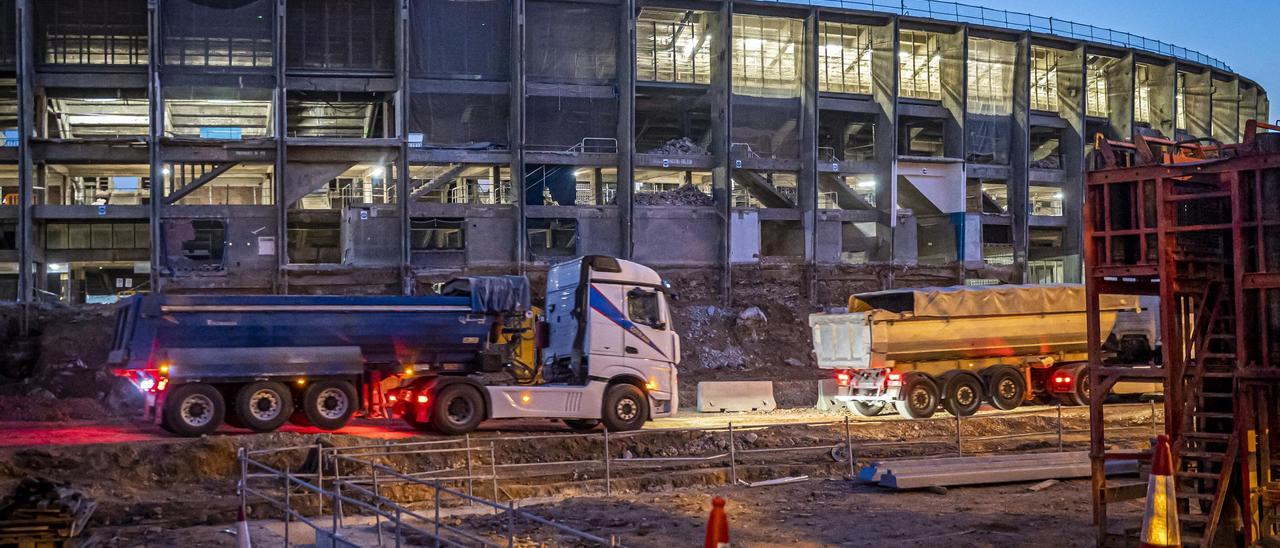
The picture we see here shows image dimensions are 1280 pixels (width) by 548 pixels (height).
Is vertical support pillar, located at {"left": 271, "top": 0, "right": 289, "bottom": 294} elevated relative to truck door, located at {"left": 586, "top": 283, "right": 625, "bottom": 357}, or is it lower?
elevated

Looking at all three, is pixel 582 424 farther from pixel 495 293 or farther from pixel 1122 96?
pixel 1122 96

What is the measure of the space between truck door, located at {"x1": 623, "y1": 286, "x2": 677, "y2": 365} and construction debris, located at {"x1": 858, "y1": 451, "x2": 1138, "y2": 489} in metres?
6.18

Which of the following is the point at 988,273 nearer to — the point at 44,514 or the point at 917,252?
the point at 917,252

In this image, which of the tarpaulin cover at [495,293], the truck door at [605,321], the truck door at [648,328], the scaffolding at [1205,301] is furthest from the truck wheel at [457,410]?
the scaffolding at [1205,301]

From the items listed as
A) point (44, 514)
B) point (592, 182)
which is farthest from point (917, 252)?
point (44, 514)

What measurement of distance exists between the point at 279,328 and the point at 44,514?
33.7ft

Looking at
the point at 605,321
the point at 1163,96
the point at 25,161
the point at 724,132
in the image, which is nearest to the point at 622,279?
the point at 605,321

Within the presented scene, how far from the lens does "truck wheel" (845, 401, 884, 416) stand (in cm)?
2789

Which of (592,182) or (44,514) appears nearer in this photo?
(44,514)

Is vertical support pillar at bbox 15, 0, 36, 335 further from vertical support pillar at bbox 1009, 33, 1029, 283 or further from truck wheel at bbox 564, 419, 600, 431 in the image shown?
vertical support pillar at bbox 1009, 33, 1029, 283

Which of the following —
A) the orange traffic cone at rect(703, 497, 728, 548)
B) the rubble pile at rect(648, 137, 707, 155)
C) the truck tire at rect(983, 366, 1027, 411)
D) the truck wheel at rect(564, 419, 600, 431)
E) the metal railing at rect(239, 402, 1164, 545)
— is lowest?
the metal railing at rect(239, 402, 1164, 545)

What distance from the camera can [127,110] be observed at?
48719 mm

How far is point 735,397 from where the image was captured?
31.2 m

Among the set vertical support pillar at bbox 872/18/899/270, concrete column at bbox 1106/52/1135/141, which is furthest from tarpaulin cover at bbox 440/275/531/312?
concrete column at bbox 1106/52/1135/141
